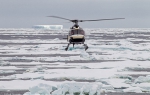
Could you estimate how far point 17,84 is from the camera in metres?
9.96

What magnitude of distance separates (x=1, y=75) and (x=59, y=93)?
4.58 metres

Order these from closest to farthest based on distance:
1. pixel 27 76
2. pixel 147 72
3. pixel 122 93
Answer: pixel 122 93 < pixel 27 76 < pixel 147 72

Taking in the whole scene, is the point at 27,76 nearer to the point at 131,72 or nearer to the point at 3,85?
the point at 3,85

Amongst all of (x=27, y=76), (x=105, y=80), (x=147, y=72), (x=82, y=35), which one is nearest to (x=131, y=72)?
(x=147, y=72)

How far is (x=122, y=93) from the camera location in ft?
28.5

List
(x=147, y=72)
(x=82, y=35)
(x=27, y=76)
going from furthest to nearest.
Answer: (x=82, y=35), (x=147, y=72), (x=27, y=76)

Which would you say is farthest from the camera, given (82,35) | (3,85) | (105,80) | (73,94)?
(82,35)

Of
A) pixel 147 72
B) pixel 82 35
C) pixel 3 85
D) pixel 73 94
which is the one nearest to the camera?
pixel 73 94

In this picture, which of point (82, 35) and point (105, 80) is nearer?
point (105, 80)

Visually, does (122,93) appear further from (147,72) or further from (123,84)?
(147,72)

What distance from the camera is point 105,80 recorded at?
34.7ft

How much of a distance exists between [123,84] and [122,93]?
129cm

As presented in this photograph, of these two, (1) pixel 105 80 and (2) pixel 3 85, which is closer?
(2) pixel 3 85

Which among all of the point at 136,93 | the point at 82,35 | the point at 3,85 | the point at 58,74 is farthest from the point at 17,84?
the point at 82,35
